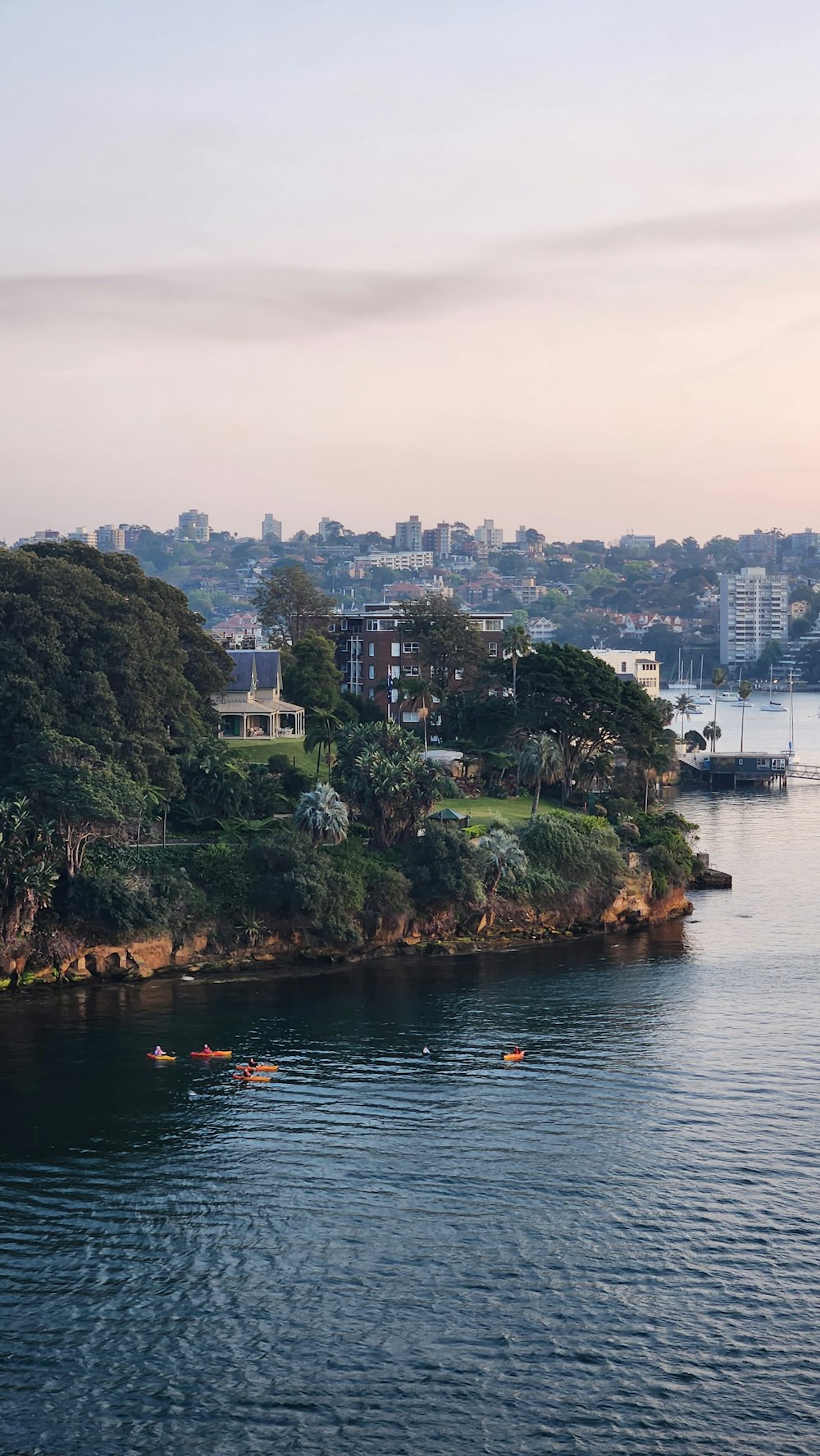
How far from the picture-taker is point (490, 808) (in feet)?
297

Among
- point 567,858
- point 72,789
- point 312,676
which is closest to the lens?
point 72,789

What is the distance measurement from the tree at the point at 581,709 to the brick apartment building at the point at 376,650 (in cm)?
2889

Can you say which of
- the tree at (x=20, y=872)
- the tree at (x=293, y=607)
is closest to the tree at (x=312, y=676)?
the tree at (x=293, y=607)

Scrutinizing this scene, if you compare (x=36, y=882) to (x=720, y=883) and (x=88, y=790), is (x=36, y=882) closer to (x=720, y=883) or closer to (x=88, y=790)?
(x=88, y=790)

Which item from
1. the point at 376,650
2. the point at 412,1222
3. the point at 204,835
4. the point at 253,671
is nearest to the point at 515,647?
the point at 253,671

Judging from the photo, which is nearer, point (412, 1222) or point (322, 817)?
point (412, 1222)

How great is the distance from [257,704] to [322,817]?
105ft

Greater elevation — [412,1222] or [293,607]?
[293,607]

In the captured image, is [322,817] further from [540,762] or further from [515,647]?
[515,647]

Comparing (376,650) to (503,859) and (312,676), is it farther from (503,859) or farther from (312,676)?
(503,859)

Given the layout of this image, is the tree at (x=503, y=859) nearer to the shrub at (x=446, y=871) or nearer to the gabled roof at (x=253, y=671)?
the shrub at (x=446, y=871)

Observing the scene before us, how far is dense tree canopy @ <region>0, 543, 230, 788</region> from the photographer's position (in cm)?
7088

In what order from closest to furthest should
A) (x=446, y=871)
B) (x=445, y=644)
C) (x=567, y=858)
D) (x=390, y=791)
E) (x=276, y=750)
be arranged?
(x=446, y=871) < (x=390, y=791) < (x=567, y=858) < (x=276, y=750) < (x=445, y=644)

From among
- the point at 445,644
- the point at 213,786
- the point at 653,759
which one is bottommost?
the point at 213,786
